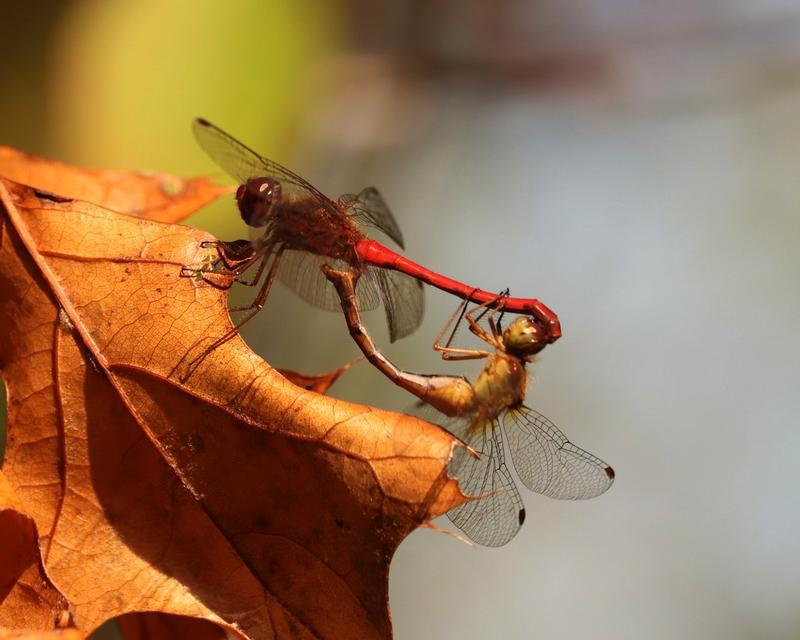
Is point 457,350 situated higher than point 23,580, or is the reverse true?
point 457,350

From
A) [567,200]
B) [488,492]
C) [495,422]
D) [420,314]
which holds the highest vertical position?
[567,200]

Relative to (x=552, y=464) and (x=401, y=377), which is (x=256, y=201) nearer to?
(x=401, y=377)

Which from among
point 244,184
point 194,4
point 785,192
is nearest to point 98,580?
point 244,184

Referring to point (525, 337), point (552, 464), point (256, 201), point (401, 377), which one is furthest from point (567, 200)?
point (256, 201)

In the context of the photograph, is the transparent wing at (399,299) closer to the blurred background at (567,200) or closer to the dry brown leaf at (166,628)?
the dry brown leaf at (166,628)

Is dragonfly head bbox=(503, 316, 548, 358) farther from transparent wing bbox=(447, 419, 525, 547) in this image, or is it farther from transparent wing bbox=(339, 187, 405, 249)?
transparent wing bbox=(339, 187, 405, 249)

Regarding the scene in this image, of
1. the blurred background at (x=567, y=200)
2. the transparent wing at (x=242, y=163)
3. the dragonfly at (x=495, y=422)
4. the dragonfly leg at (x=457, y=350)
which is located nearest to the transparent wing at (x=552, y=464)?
the dragonfly at (x=495, y=422)

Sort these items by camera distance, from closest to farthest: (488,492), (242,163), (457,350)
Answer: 1. (242,163)
2. (488,492)
3. (457,350)
